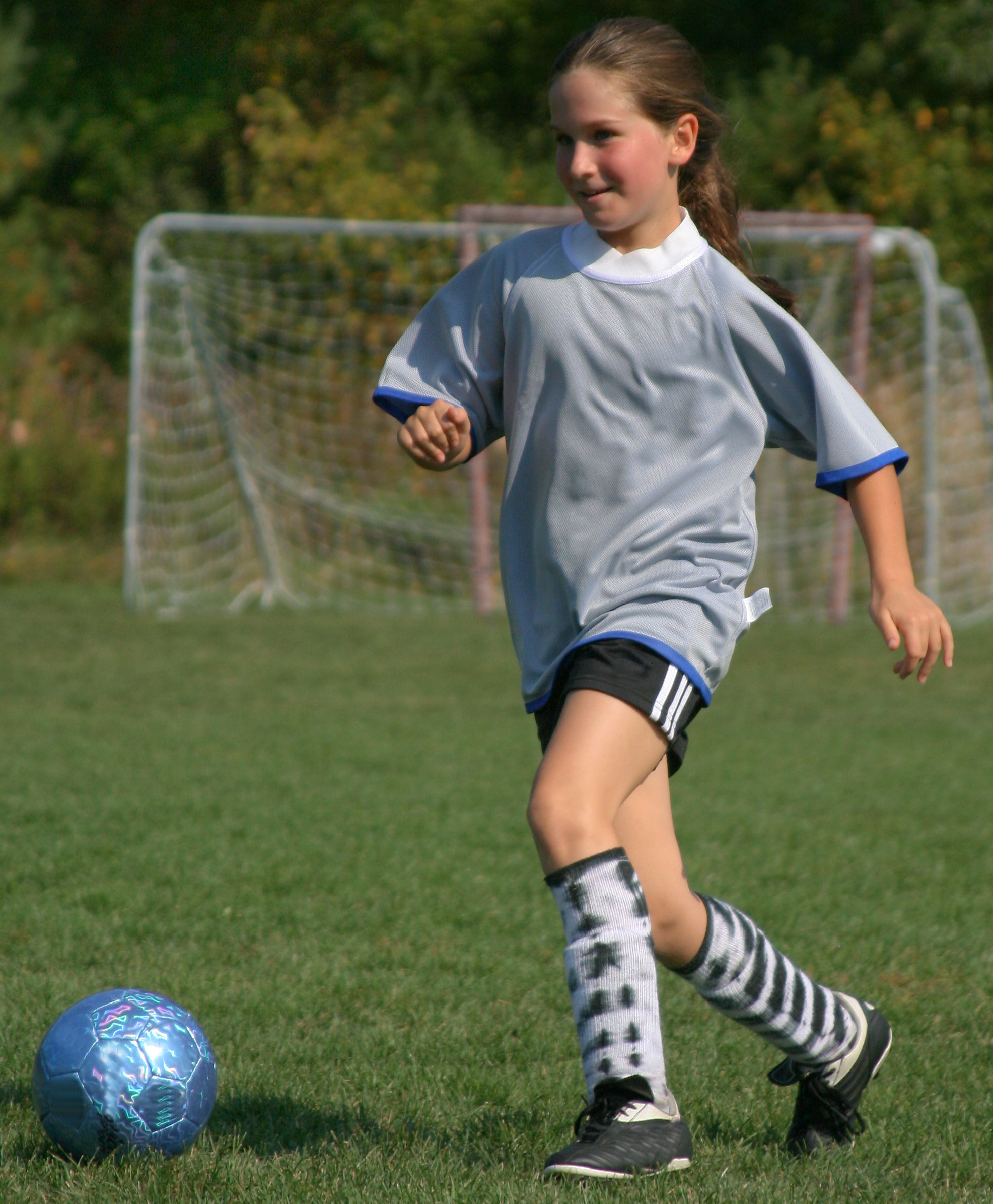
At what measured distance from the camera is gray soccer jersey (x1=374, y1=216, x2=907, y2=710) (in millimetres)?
2354

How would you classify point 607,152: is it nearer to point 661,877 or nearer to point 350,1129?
point 661,877

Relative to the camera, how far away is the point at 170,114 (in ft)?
65.1

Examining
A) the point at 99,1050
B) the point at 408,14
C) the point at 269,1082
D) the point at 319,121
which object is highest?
the point at 408,14

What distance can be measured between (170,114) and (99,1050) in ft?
63.1

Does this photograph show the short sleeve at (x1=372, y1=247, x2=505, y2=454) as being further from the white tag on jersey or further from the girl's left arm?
the girl's left arm

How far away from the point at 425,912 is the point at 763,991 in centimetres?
166

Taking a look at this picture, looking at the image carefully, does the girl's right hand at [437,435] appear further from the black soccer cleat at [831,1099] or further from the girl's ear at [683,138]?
the black soccer cleat at [831,1099]

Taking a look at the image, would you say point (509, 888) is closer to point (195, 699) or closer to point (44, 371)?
point (195, 699)

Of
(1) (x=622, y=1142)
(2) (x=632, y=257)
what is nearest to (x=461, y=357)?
(2) (x=632, y=257)

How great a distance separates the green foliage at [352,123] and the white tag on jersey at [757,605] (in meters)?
11.1

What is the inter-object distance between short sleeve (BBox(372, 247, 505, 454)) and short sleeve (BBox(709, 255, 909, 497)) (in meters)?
0.38

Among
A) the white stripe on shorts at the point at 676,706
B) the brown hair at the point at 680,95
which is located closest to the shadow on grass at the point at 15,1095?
the white stripe on shorts at the point at 676,706

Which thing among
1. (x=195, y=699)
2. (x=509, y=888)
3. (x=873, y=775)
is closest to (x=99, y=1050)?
(x=509, y=888)

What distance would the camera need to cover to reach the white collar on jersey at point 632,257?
2.43m
